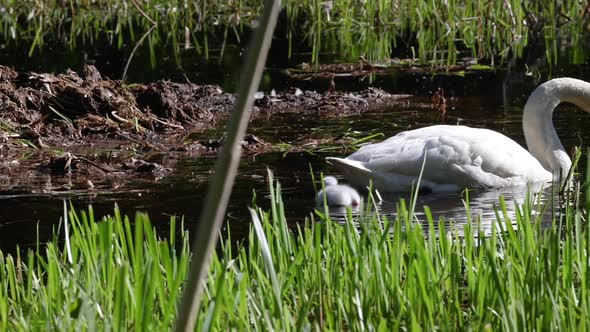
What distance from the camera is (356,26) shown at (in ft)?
52.4

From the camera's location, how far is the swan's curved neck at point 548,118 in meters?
8.61

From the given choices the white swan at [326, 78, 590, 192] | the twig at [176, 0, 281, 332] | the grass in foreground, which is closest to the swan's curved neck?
the white swan at [326, 78, 590, 192]

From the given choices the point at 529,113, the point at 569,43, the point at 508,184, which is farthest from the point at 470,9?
the point at 508,184

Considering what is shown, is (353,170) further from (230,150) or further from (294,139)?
(230,150)

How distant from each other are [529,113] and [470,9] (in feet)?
18.3

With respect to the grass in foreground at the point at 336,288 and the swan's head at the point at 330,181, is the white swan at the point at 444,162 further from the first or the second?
the grass in foreground at the point at 336,288

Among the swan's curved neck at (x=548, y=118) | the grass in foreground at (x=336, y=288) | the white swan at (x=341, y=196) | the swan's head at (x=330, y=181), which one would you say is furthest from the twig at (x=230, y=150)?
the swan's curved neck at (x=548, y=118)

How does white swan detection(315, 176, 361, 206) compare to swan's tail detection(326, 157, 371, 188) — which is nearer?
white swan detection(315, 176, 361, 206)

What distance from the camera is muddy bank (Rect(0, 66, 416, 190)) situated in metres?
8.46

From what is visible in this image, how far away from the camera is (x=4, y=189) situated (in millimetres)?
7824

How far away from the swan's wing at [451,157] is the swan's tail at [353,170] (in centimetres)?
7

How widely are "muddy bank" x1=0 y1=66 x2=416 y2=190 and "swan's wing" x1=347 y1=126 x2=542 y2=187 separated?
58.7 inches

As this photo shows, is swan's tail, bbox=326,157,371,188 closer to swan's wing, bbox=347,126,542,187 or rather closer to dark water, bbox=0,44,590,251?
swan's wing, bbox=347,126,542,187

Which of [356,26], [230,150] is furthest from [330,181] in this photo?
[356,26]
